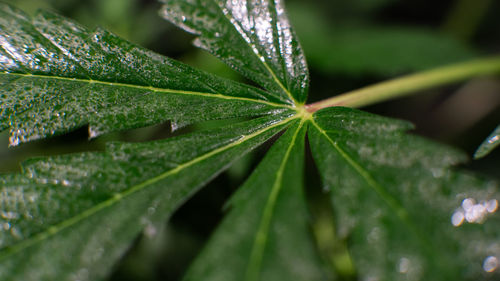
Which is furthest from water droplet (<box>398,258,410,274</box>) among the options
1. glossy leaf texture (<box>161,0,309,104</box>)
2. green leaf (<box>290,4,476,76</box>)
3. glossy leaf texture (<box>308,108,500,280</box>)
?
green leaf (<box>290,4,476,76</box>)

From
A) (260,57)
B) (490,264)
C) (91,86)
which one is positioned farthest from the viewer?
(260,57)

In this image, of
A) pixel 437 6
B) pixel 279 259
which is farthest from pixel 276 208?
pixel 437 6

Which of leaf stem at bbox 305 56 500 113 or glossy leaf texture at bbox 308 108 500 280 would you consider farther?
leaf stem at bbox 305 56 500 113

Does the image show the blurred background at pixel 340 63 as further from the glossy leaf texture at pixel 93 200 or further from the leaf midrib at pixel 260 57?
the glossy leaf texture at pixel 93 200

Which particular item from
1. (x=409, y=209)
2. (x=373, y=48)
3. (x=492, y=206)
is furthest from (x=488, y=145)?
(x=373, y=48)

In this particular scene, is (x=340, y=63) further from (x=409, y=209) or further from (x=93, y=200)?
(x=93, y=200)

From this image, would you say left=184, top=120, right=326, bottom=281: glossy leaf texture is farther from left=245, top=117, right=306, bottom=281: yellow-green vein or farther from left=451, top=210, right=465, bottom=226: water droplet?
left=451, top=210, right=465, bottom=226: water droplet

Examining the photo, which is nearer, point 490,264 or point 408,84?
point 490,264
